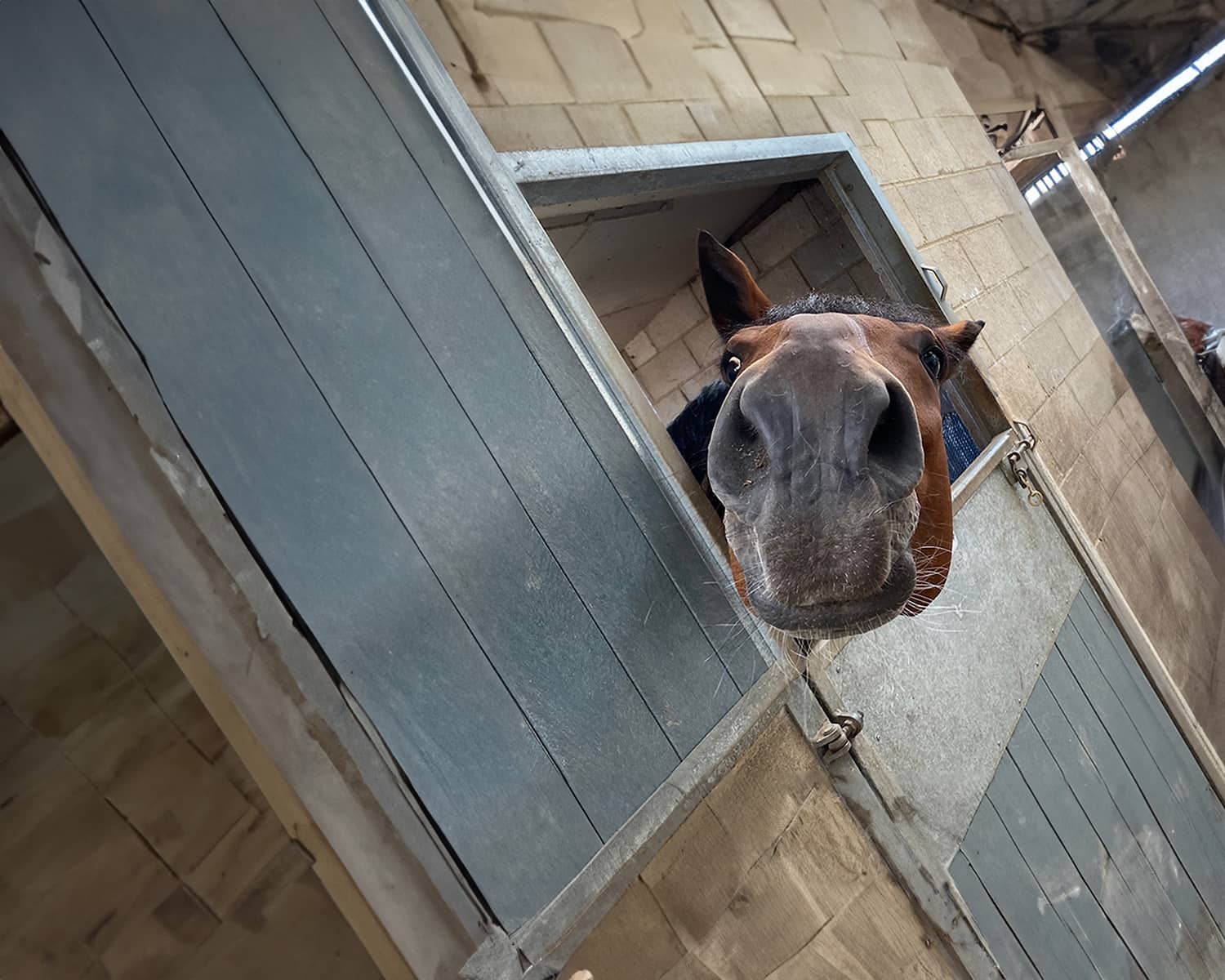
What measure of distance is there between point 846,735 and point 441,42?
1.97 metres

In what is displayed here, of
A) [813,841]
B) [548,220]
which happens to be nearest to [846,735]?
[813,841]

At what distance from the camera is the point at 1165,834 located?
8.71 feet

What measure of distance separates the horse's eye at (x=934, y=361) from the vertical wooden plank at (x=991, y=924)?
119 centimetres

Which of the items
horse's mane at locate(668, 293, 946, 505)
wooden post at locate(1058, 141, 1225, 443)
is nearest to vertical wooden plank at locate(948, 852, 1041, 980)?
horse's mane at locate(668, 293, 946, 505)

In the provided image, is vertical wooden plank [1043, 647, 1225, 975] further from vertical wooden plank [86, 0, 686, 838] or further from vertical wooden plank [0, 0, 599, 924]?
vertical wooden plank [0, 0, 599, 924]

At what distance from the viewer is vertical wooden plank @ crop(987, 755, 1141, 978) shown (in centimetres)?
201

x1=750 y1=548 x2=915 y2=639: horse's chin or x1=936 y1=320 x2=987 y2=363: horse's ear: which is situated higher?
x1=936 y1=320 x2=987 y2=363: horse's ear

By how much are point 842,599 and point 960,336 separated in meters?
1.26

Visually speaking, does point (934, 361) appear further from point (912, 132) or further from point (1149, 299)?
point (1149, 299)

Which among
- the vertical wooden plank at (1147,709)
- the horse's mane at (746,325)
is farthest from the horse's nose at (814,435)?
the vertical wooden plank at (1147,709)

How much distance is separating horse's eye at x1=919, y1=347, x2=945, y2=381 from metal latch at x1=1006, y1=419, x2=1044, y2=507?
4.23 feet

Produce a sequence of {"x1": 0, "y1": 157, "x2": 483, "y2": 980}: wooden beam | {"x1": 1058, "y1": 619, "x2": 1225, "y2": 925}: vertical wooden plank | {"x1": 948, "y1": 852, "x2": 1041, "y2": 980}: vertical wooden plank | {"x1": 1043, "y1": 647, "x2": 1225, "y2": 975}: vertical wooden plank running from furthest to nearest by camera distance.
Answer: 1. {"x1": 1058, "y1": 619, "x2": 1225, "y2": 925}: vertical wooden plank
2. {"x1": 1043, "y1": 647, "x2": 1225, "y2": 975}: vertical wooden plank
3. {"x1": 948, "y1": 852, "x2": 1041, "y2": 980}: vertical wooden plank
4. {"x1": 0, "y1": 157, "x2": 483, "y2": 980}: wooden beam

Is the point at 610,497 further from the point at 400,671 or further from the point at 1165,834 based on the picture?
the point at 1165,834

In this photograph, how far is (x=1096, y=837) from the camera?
230 cm
